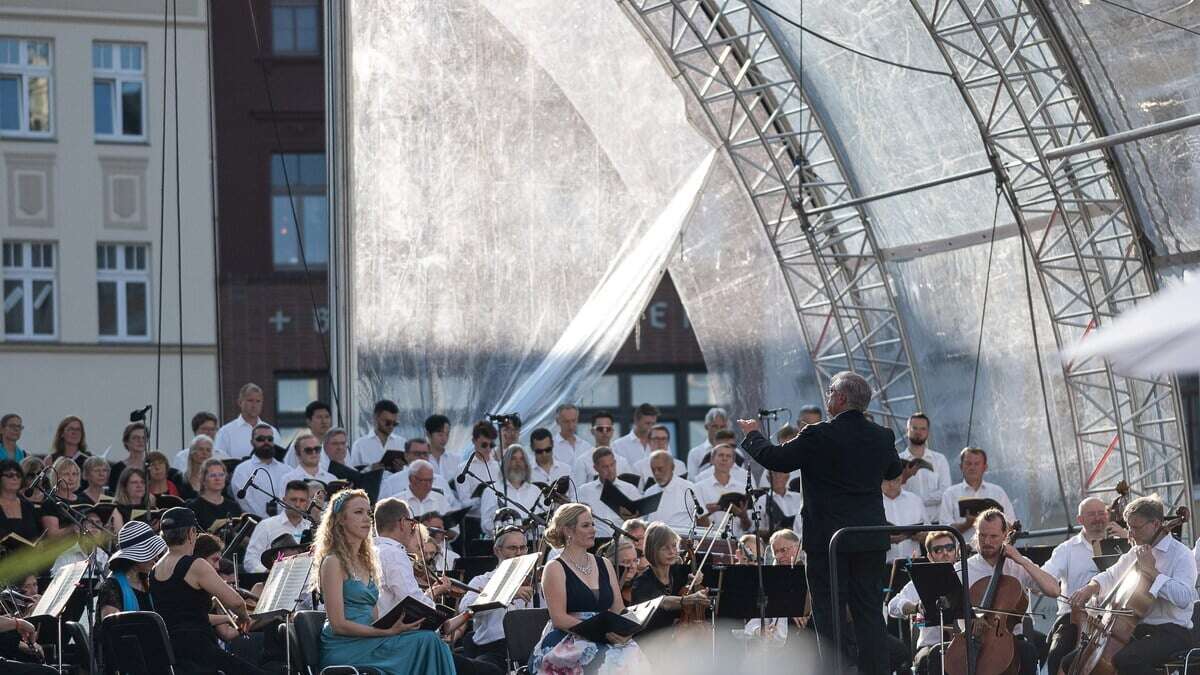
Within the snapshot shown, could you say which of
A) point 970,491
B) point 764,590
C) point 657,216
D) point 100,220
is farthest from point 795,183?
point 100,220

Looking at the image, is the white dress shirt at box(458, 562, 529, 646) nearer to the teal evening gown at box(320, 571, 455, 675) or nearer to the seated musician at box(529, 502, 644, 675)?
the seated musician at box(529, 502, 644, 675)

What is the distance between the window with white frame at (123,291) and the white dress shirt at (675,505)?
51.1ft

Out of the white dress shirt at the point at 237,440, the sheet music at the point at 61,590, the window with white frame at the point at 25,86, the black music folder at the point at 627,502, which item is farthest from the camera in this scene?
the window with white frame at the point at 25,86

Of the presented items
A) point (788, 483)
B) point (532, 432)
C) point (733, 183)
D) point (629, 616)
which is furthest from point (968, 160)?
point (629, 616)

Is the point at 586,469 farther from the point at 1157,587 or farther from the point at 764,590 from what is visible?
the point at 1157,587

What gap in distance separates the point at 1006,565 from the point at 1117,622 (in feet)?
2.70

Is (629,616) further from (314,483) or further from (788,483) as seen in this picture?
(788,483)

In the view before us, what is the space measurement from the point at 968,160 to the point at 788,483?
3228mm

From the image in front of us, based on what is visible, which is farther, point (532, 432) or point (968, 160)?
point (968, 160)

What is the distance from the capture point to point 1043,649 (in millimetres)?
11617

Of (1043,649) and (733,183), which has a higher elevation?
(733,183)

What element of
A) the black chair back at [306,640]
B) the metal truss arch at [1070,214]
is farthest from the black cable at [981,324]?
the black chair back at [306,640]

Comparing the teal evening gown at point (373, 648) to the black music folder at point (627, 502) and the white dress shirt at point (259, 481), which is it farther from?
the white dress shirt at point (259, 481)

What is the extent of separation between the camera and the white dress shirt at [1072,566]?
440 inches
